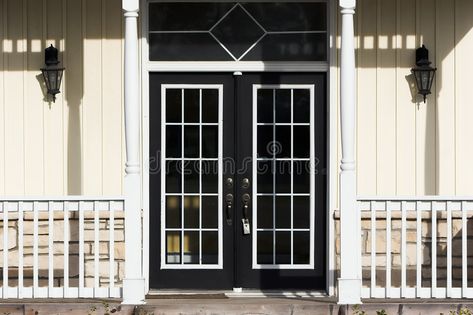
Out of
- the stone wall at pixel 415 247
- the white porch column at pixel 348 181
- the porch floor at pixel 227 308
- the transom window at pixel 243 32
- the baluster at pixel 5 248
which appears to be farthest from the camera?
the transom window at pixel 243 32

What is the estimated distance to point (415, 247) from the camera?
955cm

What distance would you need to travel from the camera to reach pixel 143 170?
990 centimetres

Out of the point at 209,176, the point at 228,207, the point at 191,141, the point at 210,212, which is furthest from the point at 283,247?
the point at 191,141

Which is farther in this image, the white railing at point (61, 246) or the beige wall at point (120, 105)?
the beige wall at point (120, 105)

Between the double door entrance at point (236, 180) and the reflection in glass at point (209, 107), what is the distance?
0.03 ft

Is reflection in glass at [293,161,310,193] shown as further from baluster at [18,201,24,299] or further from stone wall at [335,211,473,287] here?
baluster at [18,201,24,299]

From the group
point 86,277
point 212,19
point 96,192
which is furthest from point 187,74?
point 86,277

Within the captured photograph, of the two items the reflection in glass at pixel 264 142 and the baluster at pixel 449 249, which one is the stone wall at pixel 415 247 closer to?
the baluster at pixel 449 249

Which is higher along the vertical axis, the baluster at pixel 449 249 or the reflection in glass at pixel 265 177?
the reflection in glass at pixel 265 177

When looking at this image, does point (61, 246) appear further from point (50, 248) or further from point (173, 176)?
point (173, 176)

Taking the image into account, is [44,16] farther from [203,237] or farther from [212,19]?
[203,237]

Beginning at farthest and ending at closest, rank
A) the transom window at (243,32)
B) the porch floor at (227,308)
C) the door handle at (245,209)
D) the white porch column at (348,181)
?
the transom window at (243,32)
the door handle at (245,209)
the white porch column at (348,181)
the porch floor at (227,308)

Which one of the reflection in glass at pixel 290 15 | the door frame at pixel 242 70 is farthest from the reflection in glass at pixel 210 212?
the reflection in glass at pixel 290 15

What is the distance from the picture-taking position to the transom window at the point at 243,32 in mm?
9938
